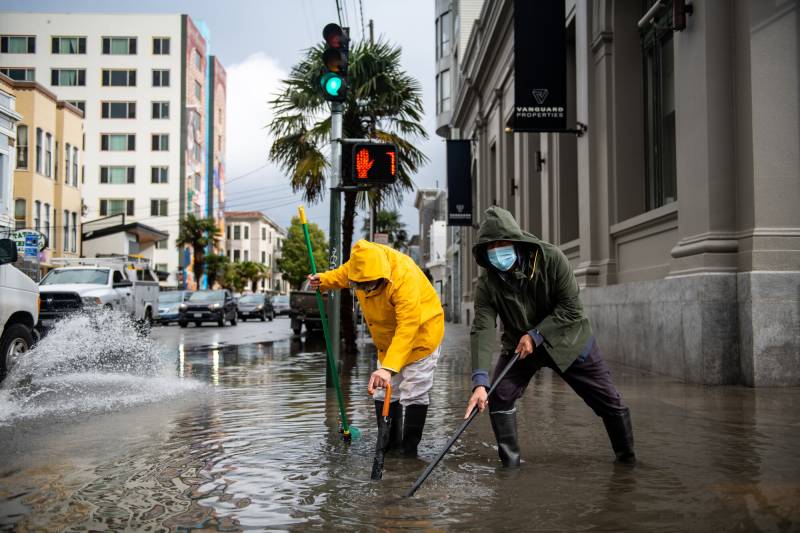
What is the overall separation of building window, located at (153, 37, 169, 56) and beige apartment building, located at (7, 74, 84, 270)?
27.5 meters

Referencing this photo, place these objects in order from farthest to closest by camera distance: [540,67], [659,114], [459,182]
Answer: [459,182] < [540,67] < [659,114]

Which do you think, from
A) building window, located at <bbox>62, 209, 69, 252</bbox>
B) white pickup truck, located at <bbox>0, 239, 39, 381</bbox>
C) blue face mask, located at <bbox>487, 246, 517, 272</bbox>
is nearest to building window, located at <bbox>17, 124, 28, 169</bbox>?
building window, located at <bbox>62, 209, 69, 252</bbox>

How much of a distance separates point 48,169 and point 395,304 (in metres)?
41.7

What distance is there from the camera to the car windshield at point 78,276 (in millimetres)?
22109

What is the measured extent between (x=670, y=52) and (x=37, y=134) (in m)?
35.6

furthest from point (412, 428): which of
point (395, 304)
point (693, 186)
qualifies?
point (693, 186)

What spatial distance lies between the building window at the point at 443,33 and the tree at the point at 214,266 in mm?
33756

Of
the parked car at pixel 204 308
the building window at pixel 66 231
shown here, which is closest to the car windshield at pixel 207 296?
the parked car at pixel 204 308

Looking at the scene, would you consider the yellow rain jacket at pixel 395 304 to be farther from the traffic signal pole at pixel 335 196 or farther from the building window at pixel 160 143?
the building window at pixel 160 143

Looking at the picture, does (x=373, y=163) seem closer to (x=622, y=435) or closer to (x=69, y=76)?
(x=622, y=435)

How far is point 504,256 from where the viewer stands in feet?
16.5

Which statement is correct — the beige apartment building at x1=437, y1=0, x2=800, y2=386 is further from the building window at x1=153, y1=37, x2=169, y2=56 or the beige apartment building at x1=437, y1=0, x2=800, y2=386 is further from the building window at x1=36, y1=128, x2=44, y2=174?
the building window at x1=153, y1=37, x2=169, y2=56

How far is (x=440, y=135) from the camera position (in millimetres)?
46875

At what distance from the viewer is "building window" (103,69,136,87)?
234 feet
